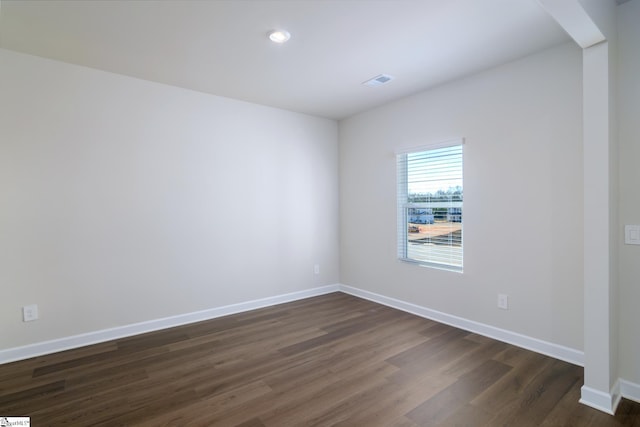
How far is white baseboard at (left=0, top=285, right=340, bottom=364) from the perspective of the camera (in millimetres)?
2746

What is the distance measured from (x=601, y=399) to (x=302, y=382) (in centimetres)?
198

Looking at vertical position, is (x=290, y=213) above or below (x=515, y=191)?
below

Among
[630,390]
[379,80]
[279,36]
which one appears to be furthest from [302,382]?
[379,80]

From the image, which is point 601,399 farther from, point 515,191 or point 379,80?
point 379,80

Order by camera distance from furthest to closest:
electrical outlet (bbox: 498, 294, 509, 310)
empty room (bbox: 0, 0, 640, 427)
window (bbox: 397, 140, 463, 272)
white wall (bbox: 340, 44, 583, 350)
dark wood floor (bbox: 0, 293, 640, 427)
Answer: window (bbox: 397, 140, 463, 272), electrical outlet (bbox: 498, 294, 509, 310), white wall (bbox: 340, 44, 583, 350), empty room (bbox: 0, 0, 640, 427), dark wood floor (bbox: 0, 293, 640, 427)

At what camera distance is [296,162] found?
4527 mm

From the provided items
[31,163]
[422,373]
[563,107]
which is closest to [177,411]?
[422,373]

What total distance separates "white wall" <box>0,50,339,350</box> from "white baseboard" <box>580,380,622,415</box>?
323cm

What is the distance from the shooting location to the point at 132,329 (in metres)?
3.25

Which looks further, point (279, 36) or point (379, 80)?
point (379, 80)

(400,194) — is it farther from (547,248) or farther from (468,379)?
(468,379)

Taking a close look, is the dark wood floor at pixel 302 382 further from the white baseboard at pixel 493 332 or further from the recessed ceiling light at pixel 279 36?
the recessed ceiling light at pixel 279 36

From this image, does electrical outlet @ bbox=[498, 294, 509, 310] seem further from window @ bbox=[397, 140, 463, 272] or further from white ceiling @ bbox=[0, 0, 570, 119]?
white ceiling @ bbox=[0, 0, 570, 119]

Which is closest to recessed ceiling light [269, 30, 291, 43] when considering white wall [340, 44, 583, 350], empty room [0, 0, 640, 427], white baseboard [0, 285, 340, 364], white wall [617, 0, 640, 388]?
empty room [0, 0, 640, 427]
